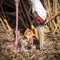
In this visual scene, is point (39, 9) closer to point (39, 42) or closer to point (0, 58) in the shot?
point (39, 42)

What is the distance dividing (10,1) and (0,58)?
1.03 m

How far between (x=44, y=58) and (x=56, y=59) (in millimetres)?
102

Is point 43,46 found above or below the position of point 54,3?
below

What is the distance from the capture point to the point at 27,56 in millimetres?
2551

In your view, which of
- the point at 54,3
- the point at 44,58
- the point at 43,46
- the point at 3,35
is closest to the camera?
the point at 44,58

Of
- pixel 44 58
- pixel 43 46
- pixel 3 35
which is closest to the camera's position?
pixel 44 58

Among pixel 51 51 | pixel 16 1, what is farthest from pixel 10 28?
pixel 51 51

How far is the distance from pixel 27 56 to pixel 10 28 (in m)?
0.74

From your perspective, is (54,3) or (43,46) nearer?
(43,46)

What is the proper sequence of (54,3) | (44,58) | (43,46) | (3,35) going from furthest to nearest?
(54,3) < (3,35) < (43,46) < (44,58)

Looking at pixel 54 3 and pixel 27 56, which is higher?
pixel 54 3

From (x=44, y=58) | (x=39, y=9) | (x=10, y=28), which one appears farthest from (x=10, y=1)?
(x=44, y=58)

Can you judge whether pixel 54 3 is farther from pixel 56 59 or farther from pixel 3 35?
pixel 56 59

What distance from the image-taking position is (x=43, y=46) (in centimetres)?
272
